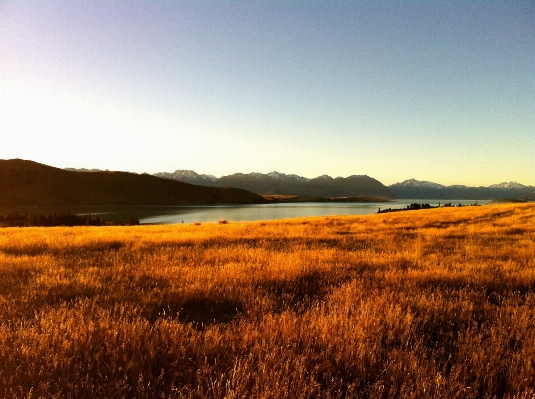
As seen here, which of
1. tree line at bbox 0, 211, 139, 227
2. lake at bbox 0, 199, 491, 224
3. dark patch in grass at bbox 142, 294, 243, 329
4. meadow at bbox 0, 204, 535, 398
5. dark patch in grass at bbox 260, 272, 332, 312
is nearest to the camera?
meadow at bbox 0, 204, 535, 398

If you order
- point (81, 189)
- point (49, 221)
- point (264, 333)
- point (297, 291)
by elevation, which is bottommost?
point (49, 221)

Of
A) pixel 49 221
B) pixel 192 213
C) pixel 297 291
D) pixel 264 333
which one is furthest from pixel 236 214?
pixel 264 333

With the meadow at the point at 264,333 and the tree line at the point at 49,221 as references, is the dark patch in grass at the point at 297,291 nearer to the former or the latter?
the meadow at the point at 264,333

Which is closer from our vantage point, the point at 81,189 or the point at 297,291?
the point at 297,291

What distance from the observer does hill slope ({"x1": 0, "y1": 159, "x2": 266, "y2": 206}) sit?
13175cm

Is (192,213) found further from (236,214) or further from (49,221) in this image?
(49,221)

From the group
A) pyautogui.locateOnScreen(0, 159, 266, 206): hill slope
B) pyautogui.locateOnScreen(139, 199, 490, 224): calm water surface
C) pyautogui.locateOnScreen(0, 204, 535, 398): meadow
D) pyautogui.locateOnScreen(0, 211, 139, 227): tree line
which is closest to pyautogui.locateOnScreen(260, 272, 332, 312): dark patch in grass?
pyautogui.locateOnScreen(0, 204, 535, 398): meadow

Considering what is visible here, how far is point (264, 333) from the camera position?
13.0ft

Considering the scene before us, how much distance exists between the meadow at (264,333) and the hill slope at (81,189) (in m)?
145

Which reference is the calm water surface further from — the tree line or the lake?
the tree line

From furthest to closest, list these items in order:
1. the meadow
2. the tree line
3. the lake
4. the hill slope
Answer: the hill slope
the lake
the tree line
the meadow

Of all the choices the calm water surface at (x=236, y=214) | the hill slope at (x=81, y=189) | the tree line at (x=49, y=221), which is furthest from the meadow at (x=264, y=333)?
the hill slope at (x=81, y=189)

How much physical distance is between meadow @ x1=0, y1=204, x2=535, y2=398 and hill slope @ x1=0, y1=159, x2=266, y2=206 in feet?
476

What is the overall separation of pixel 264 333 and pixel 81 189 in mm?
172941
